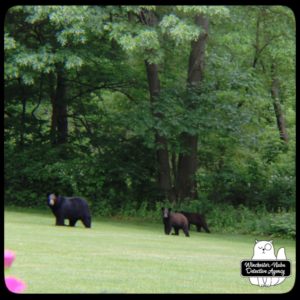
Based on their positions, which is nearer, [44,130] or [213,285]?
[213,285]

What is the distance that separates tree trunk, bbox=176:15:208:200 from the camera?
18.6 meters

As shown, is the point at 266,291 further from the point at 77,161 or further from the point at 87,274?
the point at 77,161

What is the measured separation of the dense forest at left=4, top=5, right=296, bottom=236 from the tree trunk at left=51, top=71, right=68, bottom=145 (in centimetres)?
3

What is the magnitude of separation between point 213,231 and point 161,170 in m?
4.01

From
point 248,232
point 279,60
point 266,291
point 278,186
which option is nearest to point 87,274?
point 266,291

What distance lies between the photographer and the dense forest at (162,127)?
58.2 feet

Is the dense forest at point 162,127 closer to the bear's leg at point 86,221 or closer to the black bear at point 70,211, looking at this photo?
the black bear at point 70,211

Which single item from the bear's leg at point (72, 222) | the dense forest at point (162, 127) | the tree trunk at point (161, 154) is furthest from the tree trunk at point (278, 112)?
the bear's leg at point (72, 222)

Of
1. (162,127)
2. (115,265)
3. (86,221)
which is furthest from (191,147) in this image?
(115,265)

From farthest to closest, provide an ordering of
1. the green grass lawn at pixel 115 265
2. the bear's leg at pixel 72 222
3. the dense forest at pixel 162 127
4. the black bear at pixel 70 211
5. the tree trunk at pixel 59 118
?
the tree trunk at pixel 59 118, the dense forest at pixel 162 127, the bear's leg at pixel 72 222, the black bear at pixel 70 211, the green grass lawn at pixel 115 265

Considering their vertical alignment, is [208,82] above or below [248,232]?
above

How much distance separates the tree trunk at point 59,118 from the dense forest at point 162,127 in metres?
0.03
